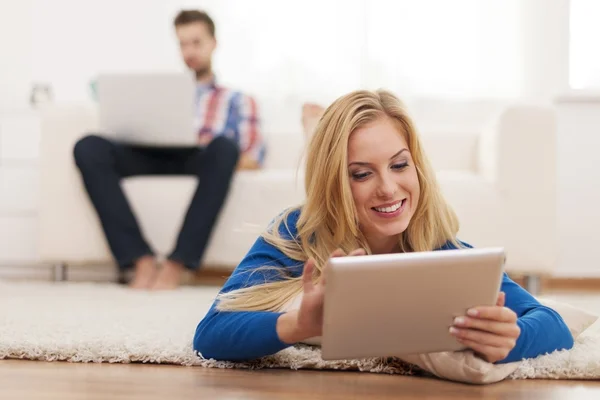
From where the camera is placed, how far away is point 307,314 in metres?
0.97

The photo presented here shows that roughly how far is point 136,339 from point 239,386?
375 millimetres

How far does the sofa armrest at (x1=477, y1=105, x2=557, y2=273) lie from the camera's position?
2.42 m

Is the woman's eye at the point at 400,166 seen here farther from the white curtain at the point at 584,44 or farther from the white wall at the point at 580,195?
the white curtain at the point at 584,44

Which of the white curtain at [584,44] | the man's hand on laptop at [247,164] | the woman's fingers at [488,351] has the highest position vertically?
the white curtain at [584,44]

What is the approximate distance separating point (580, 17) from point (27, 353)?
2.93 m

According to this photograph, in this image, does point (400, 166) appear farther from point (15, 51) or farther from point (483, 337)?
point (15, 51)

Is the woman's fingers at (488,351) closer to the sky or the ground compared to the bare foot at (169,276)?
closer to the sky

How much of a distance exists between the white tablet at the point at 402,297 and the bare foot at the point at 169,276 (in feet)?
5.13

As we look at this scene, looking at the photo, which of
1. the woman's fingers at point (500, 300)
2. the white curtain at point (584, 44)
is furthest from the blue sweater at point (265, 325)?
the white curtain at point (584, 44)

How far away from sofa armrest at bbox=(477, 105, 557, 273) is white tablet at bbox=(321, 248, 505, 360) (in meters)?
1.53

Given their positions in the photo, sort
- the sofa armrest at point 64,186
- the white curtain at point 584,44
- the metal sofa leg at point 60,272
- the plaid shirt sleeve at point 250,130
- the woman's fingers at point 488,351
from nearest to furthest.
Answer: the woman's fingers at point 488,351, the sofa armrest at point 64,186, the metal sofa leg at point 60,272, the plaid shirt sleeve at point 250,130, the white curtain at point 584,44

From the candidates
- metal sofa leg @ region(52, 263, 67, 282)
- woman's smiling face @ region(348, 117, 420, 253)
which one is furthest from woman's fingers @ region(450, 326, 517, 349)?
metal sofa leg @ region(52, 263, 67, 282)

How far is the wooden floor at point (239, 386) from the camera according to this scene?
994 millimetres

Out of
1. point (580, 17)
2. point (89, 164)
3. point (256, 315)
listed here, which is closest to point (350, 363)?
point (256, 315)
